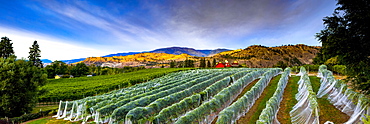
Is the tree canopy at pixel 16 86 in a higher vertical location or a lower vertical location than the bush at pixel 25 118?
higher

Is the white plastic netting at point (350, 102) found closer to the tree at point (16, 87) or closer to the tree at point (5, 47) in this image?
the tree at point (16, 87)

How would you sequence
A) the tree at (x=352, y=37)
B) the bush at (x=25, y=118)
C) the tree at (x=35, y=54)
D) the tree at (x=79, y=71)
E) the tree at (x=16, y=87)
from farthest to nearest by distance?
1. the tree at (x=79, y=71)
2. the tree at (x=35, y=54)
3. the tree at (x=16, y=87)
4. the bush at (x=25, y=118)
5. the tree at (x=352, y=37)

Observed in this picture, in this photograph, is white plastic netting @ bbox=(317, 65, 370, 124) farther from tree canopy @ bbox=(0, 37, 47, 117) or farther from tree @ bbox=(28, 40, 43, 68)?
tree @ bbox=(28, 40, 43, 68)

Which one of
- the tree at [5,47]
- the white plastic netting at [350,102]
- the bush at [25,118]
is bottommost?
the bush at [25,118]

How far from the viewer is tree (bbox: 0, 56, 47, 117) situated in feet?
67.6

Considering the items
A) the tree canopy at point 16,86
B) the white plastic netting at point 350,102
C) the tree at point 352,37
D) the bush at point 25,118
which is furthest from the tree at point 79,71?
the tree at point 352,37

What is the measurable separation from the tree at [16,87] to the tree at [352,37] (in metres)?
34.2

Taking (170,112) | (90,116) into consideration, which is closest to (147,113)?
(170,112)

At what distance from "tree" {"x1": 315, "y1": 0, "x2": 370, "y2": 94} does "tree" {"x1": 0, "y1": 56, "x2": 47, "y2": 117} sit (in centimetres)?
3422

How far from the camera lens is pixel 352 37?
957 cm

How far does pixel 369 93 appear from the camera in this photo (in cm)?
978

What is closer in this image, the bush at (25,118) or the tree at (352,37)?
the tree at (352,37)

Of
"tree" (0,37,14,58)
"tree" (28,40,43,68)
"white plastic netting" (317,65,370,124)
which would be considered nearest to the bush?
"white plastic netting" (317,65,370,124)

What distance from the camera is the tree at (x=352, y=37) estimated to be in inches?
360
